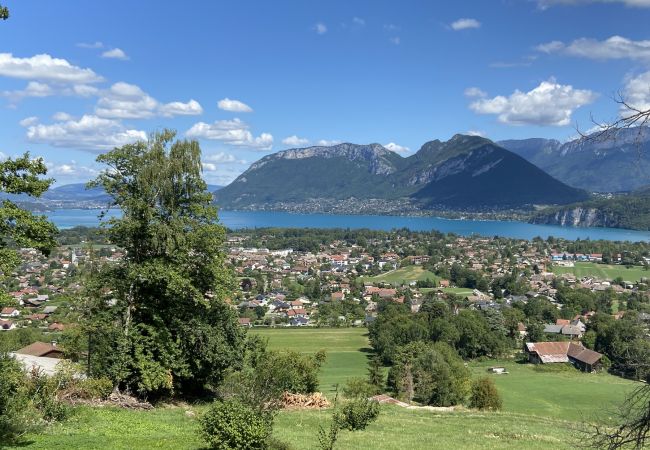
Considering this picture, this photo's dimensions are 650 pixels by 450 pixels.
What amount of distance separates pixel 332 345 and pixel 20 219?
49.4 metres

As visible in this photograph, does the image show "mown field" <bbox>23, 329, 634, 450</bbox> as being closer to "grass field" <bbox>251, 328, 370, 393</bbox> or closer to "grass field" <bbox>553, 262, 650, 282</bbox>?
"grass field" <bbox>251, 328, 370, 393</bbox>

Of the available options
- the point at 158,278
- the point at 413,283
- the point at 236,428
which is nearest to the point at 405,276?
the point at 413,283

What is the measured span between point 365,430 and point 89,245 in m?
10.2

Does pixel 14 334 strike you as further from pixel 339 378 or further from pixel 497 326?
pixel 497 326

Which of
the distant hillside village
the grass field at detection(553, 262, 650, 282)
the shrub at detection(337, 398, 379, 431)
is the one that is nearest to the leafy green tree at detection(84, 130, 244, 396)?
the distant hillside village

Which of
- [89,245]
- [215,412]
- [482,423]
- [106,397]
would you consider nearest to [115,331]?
[106,397]

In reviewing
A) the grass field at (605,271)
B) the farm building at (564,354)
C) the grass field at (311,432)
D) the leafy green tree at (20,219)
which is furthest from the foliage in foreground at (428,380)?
the grass field at (605,271)

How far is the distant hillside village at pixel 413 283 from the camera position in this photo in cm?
6147

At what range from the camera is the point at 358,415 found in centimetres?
1380

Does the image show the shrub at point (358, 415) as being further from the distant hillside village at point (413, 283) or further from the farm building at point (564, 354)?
the farm building at point (564, 354)

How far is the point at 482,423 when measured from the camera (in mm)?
15555

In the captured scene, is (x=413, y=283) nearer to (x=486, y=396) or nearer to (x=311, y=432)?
(x=486, y=396)

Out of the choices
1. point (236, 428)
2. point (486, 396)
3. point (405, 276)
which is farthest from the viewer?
point (405, 276)

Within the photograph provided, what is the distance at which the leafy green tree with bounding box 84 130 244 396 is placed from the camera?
14914 mm
